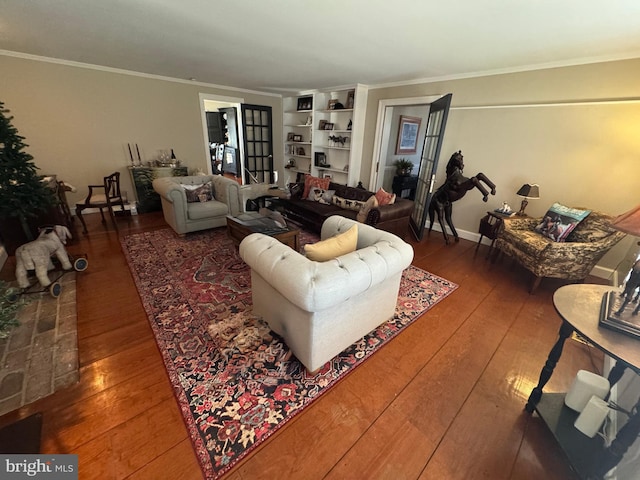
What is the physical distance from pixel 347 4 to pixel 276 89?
4.26 meters

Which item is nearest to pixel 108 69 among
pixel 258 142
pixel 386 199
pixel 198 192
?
pixel 198 192

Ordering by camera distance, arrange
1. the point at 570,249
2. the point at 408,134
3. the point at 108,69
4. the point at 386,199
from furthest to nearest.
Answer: the point at 408,134 → the point at 108,69 → the point at 386,199 → the point at 570,249

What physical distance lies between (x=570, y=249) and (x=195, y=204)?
457cm

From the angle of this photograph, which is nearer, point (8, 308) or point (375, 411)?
point (375, 411)

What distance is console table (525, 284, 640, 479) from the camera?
1043 millimetres

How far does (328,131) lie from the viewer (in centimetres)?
559

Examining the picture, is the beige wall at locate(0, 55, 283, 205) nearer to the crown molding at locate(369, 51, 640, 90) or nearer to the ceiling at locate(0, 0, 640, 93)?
the ceiling at locate(0, 0, 640, 93)

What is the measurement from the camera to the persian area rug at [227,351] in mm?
1382

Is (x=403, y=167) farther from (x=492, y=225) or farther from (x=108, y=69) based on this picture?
(x=108, y=69)

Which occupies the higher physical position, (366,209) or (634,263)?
(634,263)

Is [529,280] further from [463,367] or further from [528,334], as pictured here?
[463,367]

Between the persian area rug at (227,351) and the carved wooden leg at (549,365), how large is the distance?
2.95 feet

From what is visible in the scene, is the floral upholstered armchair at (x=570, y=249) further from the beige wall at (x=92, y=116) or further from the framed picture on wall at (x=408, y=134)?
the beige wall at (x=92, y=116)

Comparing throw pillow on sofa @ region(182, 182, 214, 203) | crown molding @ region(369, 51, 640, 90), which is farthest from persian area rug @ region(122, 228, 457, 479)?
crown molding @ region(369, 51, 640, 90)
